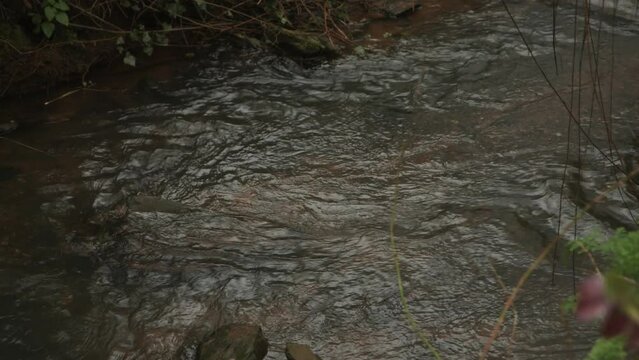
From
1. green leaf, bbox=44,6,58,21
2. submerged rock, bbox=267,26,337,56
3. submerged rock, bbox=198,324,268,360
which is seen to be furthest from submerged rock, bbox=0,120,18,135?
submerged rock, bbox=198,324,268,360

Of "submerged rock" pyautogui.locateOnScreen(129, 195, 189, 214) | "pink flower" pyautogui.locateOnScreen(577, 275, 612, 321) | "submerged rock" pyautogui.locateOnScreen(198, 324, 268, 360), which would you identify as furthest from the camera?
"submerged rock" pyautogui.locateOnScreen(129, 195, 189, 214)

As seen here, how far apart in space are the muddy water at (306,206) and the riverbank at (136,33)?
0.30m

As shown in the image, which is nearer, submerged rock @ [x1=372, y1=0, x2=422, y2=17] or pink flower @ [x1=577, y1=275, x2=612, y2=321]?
pink flower @ [x1=577, y1=275, x2=612, y2=321]

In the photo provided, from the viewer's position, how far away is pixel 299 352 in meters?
2.91

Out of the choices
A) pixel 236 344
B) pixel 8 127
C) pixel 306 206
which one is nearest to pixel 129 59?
pixel 8 127

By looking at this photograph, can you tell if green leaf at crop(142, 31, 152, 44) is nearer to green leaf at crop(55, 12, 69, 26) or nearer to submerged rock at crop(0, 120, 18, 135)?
green leaf at crop(55, 12, 69, 26)

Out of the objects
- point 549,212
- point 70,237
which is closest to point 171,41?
point 70,237

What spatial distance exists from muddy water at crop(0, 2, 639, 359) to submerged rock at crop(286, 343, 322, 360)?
0.57ft

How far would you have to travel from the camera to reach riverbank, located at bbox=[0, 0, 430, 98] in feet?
17.0

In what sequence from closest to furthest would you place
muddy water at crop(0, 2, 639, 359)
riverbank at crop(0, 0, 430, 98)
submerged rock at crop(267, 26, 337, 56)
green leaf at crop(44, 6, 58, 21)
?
muddy water at crop(0, 2, 639, 359) < green leaf at crop(44, 6, 58, 21) < riverbank at crop(0, 0, 430, 98) < submerged rock at crop(267, 26, 337, 56)

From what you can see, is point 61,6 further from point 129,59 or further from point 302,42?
point 302,42

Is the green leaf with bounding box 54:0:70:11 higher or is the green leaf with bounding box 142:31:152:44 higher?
the green leaf with bounding box 54:0:70:11

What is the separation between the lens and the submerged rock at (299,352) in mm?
2885

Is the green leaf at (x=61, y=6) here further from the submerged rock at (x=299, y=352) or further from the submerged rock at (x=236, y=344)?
the submerged rock at (x=299, y=352)
